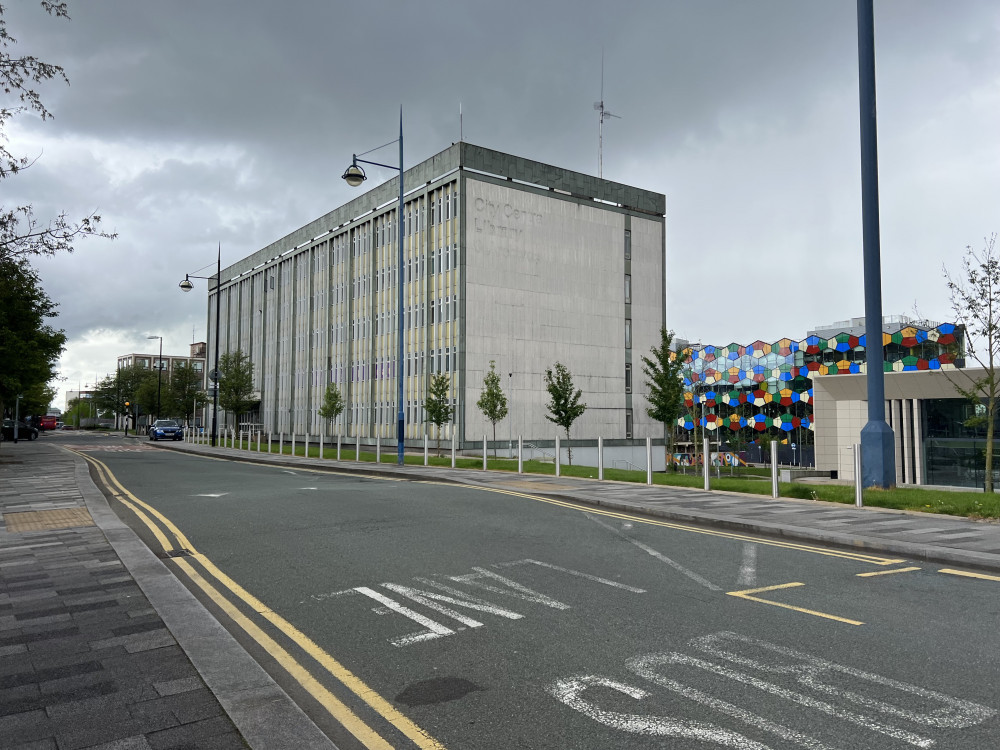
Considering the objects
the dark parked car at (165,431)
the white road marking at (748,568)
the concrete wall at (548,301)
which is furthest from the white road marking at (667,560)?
the dark parked car at (165,431)

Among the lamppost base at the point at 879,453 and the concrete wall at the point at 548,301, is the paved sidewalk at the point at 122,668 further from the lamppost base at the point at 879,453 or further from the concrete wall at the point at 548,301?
the concrete wall at the point at 548,301

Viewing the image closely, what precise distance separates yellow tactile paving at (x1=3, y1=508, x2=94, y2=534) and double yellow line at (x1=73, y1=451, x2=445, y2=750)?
99.2 inches

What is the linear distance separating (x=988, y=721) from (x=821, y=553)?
5.23m

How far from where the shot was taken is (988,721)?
389 cm

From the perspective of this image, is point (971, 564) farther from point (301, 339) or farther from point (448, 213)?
point (301, 339)

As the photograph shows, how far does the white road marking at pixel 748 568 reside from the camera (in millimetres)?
7174

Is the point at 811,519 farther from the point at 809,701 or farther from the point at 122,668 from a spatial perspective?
the point at 122,668

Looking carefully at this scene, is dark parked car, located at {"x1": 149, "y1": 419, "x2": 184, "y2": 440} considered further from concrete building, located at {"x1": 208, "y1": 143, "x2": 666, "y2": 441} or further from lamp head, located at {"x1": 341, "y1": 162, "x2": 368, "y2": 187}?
lamp head, located at {"x1": 341, "y1": 162, "x2": 368, "y2": 187}

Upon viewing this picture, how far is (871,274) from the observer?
14984mm

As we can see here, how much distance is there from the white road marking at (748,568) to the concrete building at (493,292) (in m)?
32.4

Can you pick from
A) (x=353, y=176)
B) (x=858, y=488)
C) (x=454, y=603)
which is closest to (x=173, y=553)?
(x=454, y=603)

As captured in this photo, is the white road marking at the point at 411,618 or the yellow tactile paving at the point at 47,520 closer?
the white road marking at the point at 411,618

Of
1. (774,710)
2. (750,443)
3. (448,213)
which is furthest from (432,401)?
(750,443)

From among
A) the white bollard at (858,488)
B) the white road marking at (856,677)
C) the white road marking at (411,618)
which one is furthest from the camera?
the white bollard at (858,488)
